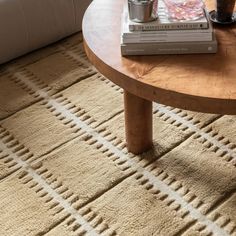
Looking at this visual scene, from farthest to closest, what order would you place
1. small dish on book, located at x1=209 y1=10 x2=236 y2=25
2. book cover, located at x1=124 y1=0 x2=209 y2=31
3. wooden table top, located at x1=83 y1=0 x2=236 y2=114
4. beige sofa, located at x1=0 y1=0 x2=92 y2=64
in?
beige sofa, located at x1=0 y1=0 x2=92 y2=64, small dish on book, located at x1=209 y1=10 x2=236 y2=25, book cover, located at x1=124 y1=0 x2=209 y2=31, wooden table top, located at x1=83 y1=0 x2=236 y2=114

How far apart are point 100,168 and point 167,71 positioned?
430 millimetres

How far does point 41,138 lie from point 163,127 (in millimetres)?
376

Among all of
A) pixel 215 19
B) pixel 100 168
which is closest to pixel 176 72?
pixel 215 19

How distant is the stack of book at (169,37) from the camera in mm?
1042

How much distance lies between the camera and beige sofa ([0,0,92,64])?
1.65 metres

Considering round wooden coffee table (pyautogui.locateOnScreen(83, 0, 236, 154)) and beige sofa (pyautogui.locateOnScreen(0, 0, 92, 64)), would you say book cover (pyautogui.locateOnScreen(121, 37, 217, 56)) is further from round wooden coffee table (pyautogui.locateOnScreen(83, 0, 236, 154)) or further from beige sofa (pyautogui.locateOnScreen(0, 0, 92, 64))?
beige sofa (pyautogui.locateOnScreen(0, 0, 92, 64))

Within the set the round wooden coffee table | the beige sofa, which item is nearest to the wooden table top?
the round wooden coffee table

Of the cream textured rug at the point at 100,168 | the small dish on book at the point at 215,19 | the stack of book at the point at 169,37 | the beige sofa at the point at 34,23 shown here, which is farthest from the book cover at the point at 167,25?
the beige sofa at the point at 34,23

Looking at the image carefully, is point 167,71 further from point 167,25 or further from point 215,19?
point 215,19

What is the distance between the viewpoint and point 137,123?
4.21ft

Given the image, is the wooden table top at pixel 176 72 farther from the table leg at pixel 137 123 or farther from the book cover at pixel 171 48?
the table leg at pixel 137 123

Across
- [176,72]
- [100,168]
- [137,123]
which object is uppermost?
[176,72]

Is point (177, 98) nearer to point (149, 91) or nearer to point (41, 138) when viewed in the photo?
point (149, 91)

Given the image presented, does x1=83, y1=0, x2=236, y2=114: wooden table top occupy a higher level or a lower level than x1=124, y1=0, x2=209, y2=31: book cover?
lower
